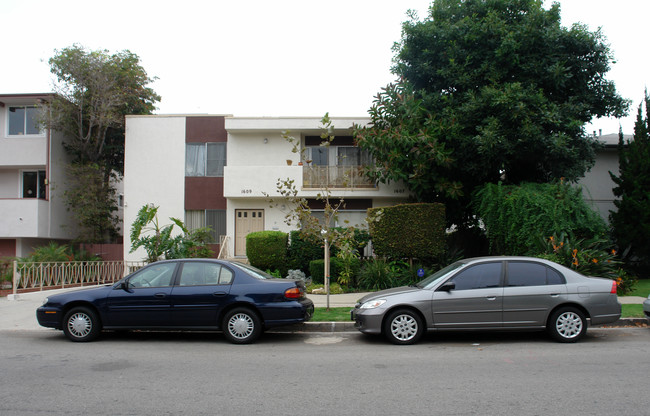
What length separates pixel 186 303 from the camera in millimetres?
8312

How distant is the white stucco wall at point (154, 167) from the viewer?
20297mm

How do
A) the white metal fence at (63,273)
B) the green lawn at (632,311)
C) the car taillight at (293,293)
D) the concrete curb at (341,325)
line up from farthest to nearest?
the white metal fence at (63,273) < the green lawn at (632,311) < the concrete curb at (341,325) < the car taillight at (293,293)

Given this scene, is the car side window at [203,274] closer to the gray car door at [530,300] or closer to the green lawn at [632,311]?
the gray car door at [530,300]

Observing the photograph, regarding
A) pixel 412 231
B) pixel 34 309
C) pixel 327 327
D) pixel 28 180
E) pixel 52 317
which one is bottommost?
pixel 34 309

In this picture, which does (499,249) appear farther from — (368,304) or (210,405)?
(210,405)

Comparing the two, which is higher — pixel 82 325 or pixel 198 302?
pixel 198 302

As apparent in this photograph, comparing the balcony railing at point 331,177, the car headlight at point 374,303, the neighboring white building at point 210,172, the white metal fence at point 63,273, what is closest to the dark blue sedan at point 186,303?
the car headlight at point 374,303

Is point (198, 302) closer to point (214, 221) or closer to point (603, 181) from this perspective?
point (214, 221)

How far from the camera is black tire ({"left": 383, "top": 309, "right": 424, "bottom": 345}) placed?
8125 millimetres

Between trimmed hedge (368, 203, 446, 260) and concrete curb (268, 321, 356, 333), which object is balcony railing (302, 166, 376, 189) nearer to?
trimmed hedge (368, 203, 446, 260)

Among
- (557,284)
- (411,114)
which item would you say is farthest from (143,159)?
(557,284)

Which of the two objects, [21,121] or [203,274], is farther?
[21,121]

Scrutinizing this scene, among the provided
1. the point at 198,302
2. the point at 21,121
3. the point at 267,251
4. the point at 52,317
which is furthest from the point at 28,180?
the point at 198,302

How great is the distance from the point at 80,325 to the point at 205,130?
13.2 meters
